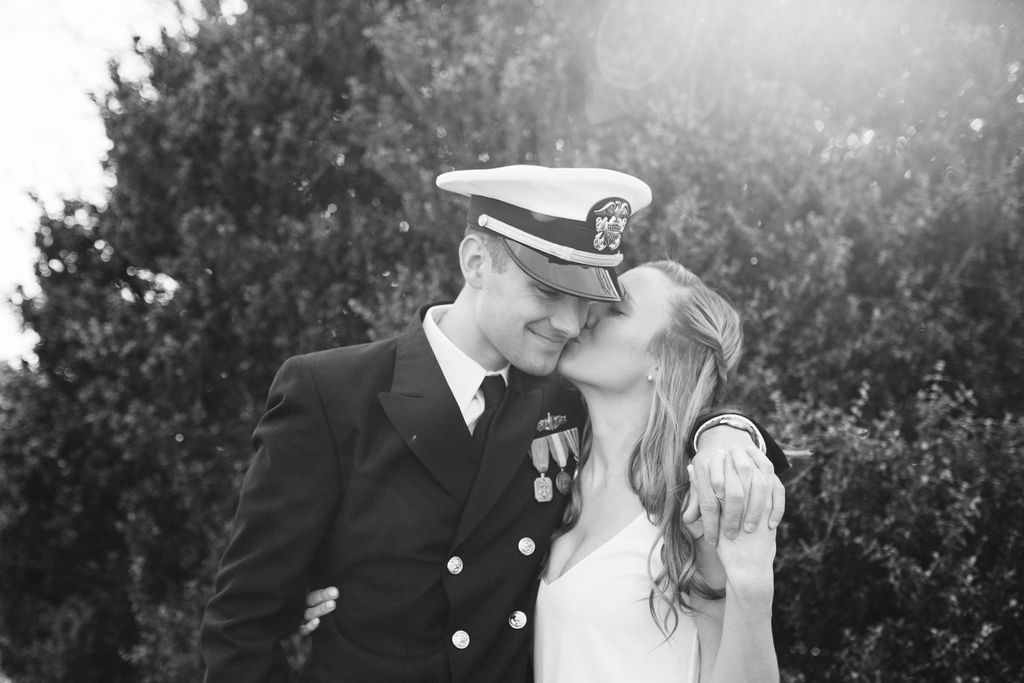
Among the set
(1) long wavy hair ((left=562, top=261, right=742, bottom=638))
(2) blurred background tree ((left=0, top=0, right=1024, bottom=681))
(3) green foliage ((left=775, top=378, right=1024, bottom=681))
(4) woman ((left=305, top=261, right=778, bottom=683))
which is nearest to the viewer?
(4) woman ((left=305, top=261, right=778, bottom=683))

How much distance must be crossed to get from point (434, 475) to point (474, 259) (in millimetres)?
795

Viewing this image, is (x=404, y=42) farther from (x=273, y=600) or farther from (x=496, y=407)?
(x=273, y=600)

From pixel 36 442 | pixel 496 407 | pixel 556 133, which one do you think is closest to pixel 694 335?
pixel 496 407

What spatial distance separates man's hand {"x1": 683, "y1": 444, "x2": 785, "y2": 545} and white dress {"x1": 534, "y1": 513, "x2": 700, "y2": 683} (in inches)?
17.2

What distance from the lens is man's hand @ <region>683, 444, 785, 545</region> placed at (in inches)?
78.7

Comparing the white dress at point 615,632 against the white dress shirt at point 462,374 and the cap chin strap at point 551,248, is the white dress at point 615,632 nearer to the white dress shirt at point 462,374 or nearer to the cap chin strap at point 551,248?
the white dress shirt at point 462,374

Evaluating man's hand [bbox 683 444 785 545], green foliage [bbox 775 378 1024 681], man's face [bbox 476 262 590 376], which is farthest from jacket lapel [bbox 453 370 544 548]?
green foliage [bbox 775 378 1024 681]

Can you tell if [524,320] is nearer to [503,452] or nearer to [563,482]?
[503,452]

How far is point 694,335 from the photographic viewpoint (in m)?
2.82

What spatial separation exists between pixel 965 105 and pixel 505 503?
4.74 metres

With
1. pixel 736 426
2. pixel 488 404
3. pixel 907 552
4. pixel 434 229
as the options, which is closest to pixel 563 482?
pixel 488 404

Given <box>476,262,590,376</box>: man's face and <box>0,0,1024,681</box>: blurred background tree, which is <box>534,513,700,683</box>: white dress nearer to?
<box>476,262,590,376</box>: man's face

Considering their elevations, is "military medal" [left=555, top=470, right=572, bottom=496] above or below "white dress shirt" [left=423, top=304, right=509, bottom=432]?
below

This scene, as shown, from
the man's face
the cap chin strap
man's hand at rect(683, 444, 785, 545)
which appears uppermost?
the cap chin strap
